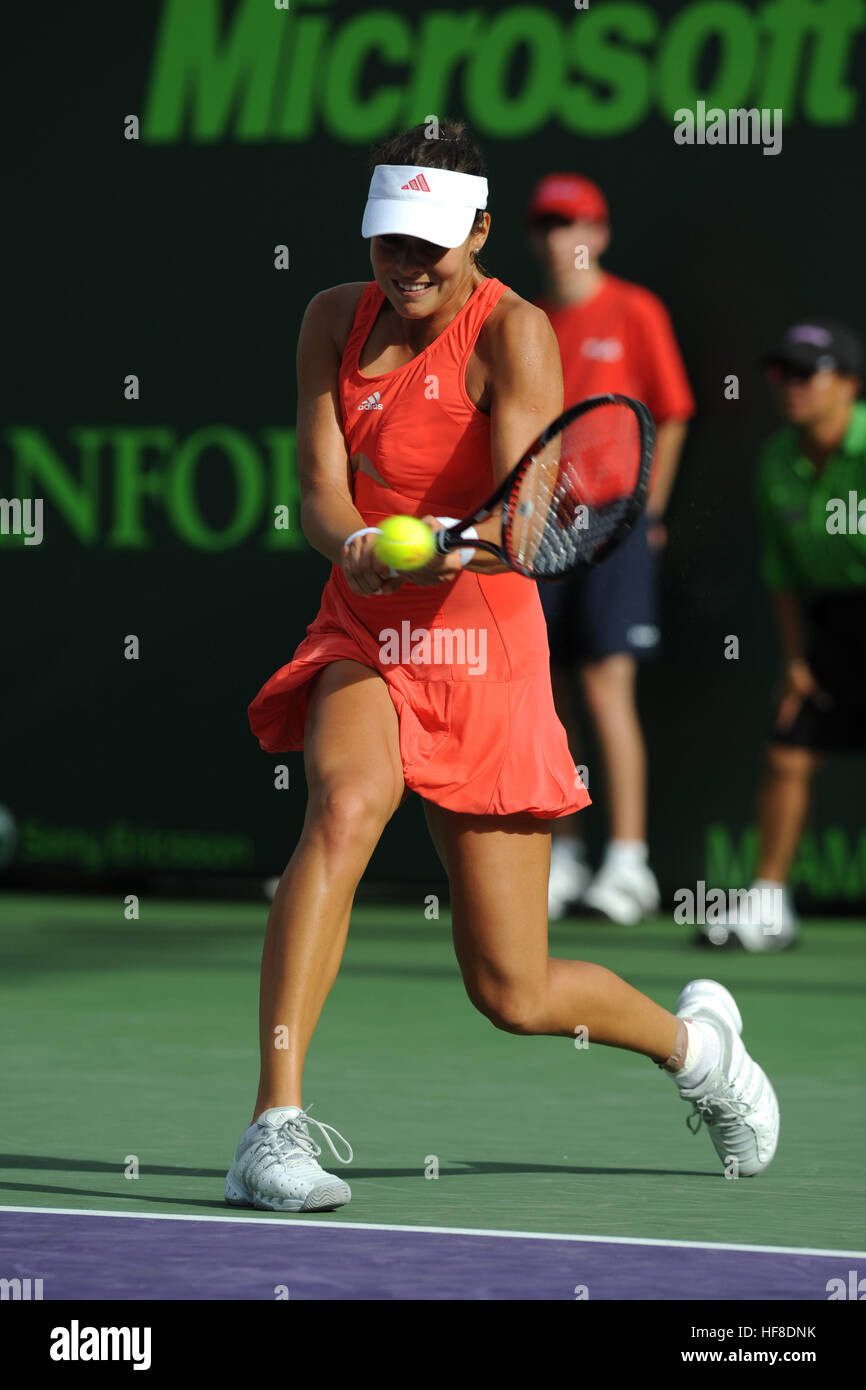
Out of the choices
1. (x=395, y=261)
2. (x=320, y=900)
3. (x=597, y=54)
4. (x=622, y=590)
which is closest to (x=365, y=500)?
(x=395, y=261)

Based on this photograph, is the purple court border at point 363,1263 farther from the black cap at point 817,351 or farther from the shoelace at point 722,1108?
the black cap at point 817,351

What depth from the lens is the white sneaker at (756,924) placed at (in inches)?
310

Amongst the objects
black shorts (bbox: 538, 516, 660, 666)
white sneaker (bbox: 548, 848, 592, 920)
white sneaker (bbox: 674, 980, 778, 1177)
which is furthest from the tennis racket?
white sneaker (bbox: 548, 848, 592, 920)

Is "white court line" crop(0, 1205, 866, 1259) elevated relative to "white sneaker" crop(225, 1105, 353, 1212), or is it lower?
lower

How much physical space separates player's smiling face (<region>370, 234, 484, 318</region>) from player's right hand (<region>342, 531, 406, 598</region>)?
431mm

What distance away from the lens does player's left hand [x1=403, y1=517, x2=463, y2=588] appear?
4.08 m

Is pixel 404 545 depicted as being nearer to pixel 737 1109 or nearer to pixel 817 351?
pixel 737 1109

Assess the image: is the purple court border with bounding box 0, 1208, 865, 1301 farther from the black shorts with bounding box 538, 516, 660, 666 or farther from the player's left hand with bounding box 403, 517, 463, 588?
the black shorts with bounding box 538, 516, 660, 666

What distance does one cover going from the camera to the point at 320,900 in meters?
A: 4.09

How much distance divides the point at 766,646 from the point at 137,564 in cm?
225

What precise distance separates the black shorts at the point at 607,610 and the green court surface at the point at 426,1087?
0.91 meters

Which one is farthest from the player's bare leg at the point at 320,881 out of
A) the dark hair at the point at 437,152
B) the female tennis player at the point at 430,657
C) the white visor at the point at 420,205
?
the dark hair at the point at 437,152

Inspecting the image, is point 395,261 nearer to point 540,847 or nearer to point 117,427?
point 540,847

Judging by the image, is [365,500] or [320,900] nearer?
[320,900]
